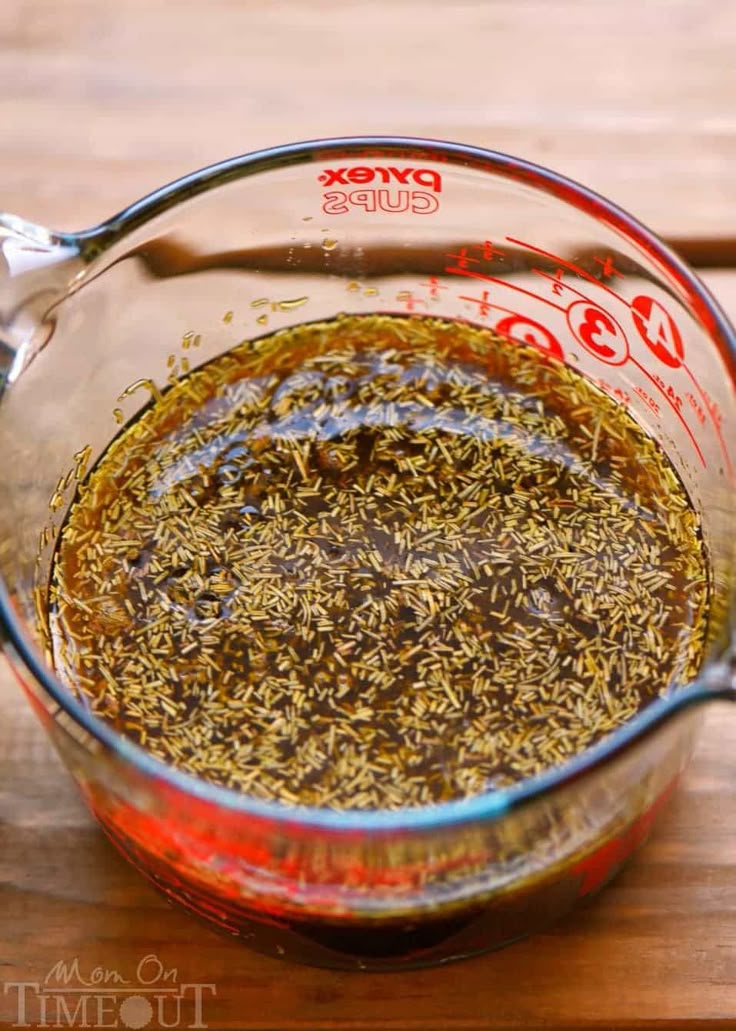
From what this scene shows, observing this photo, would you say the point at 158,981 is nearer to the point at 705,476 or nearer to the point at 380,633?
the point at 380,633

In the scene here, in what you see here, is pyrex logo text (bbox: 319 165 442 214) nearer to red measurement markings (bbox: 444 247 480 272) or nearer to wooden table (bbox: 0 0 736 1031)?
red measurement markings (bbox: 444 247 480 272)

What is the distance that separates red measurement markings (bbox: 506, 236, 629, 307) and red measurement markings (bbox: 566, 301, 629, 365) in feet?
0.11

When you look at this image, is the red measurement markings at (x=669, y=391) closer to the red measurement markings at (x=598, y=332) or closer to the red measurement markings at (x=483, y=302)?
the red measurement markings at (x=598, y=332)

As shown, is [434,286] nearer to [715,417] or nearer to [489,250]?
[489,250]

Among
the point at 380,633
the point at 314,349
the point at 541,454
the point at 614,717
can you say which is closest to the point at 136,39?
the point at 314,349

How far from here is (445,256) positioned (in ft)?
4.84

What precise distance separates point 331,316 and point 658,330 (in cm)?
36

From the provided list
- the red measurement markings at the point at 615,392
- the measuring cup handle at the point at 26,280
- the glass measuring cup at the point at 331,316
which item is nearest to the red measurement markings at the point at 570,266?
the glass measuring cup at the point at 331,316

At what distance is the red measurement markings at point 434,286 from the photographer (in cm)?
149

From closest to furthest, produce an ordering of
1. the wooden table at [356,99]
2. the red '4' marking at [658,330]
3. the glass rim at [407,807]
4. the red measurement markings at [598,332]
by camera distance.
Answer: the glass rim at [407,807]
the red '4' marking at [658,330]
the red measurement markings at [598,332]
the wooden table at [356,99]

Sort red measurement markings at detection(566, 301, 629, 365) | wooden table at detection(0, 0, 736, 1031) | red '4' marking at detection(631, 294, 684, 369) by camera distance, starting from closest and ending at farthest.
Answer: red '4' marking at detection(631, 294, 684, 369), red measurement markings at detection(566, 301, 629, 365), wooden table at detection(0, 0, 736, 1031)

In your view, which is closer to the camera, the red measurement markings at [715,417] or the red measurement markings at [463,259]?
the red measurement markings at [715,417]

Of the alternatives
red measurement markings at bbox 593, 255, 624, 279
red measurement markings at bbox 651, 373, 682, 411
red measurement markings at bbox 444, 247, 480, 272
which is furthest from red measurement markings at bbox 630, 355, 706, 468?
red measurement markings at bbox 444, 247, 480, 272

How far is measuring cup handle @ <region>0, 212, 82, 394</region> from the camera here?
1199 millimetres
